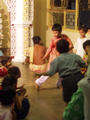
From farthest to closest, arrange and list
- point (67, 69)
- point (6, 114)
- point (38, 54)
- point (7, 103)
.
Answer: point (38, 54)
point (67, 69)
point (7, 103)
point (6, 114)

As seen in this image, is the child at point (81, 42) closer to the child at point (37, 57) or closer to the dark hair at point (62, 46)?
the child at point (37, 57)

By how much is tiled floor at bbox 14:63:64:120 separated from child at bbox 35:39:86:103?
582 millimetres

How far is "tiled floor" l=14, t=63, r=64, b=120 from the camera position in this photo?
18.2 feet

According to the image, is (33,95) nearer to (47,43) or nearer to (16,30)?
(16,30)

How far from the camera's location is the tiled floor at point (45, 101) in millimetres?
5535

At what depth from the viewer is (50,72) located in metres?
5.07

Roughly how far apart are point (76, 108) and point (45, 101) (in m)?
2.23

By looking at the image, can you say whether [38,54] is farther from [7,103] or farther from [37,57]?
[7,103]

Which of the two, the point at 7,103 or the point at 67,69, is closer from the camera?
the point at 7,103

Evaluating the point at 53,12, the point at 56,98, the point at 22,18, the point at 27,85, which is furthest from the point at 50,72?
the point at 53,12

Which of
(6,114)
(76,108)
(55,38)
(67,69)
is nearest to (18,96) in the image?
(67,69)

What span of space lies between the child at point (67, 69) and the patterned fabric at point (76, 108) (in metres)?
0.91

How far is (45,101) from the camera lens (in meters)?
6.31

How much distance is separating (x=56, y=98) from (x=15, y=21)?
4390 mm
